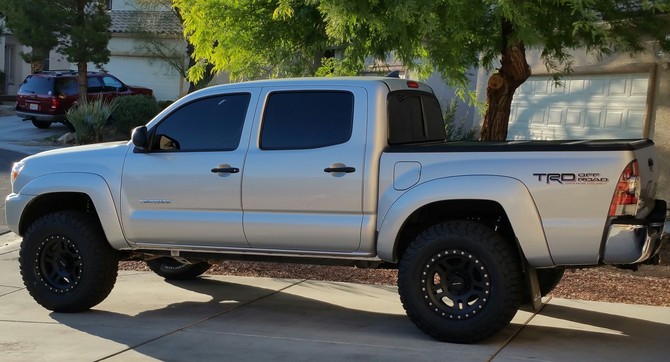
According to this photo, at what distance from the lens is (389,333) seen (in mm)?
7680

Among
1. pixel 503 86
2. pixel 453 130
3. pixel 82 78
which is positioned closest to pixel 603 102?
pixel 453 130

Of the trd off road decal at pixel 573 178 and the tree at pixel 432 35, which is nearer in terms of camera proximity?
the trd off road decal at pixel 573 178

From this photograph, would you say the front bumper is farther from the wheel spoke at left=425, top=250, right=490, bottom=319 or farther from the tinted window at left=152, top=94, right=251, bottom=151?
the tinted window at left=152, top=94, right=251, bottom=151

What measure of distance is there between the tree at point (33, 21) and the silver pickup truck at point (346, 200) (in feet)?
64.9

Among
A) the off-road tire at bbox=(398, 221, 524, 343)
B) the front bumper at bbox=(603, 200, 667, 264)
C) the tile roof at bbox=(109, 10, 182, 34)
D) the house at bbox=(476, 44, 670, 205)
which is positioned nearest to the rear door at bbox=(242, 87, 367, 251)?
the off-road tire at bbox=(398, 221, 524, 343)

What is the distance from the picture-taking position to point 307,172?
24.7ft

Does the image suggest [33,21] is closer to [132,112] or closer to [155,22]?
[132,112]

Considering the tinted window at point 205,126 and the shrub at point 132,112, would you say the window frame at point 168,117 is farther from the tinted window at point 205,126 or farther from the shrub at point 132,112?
the shrub at point 132,112

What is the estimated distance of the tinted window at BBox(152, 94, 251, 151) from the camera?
8055 millimetres

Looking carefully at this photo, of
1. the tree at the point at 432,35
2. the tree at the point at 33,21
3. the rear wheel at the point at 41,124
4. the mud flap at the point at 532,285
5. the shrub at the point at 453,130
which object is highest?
the tree at the point at 33,21

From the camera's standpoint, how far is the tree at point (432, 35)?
895 cm

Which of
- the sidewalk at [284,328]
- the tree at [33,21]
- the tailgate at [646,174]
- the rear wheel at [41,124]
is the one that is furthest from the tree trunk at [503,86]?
the rear wheel at [41,124]

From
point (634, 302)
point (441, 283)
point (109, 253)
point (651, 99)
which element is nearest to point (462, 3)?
point (441, 283)

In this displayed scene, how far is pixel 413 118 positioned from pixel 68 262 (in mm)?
A: 3304
